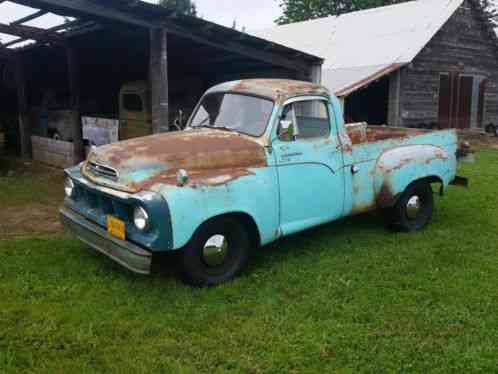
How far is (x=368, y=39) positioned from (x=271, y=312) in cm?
1668

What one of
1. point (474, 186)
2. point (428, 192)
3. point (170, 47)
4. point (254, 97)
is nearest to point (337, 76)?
point (170, 47)

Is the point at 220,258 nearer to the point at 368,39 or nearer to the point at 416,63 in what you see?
the point at 416,63

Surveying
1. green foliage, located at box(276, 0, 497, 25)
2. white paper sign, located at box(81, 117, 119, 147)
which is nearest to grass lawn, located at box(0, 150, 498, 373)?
white paper sign, located at box(81, 117, 119, 147)

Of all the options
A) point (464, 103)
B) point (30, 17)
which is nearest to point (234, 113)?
point (30, 17)

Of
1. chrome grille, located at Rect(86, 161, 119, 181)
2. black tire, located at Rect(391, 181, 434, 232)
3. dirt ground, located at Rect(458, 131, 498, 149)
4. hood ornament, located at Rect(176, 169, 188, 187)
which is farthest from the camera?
dirt ground, located at Rect(458, 131, 498, 149)

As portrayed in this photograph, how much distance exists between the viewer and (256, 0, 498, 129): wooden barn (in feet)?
54.2

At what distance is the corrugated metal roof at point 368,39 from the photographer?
618 inches

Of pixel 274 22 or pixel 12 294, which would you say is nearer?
pixel 12 294

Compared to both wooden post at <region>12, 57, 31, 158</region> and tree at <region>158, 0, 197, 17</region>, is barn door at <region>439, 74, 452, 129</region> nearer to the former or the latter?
wooden post at <region>12, 57, 31, 158</region>

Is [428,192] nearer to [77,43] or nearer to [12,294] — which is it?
[12,294]

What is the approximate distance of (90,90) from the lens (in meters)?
15.1

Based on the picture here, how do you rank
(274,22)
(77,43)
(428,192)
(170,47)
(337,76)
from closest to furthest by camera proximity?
(428,192) → (170,47) → (77,43) → (337,76) → (274,22)

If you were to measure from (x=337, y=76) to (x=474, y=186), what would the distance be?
8292 mm

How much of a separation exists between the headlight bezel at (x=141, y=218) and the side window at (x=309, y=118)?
6.04 feet
